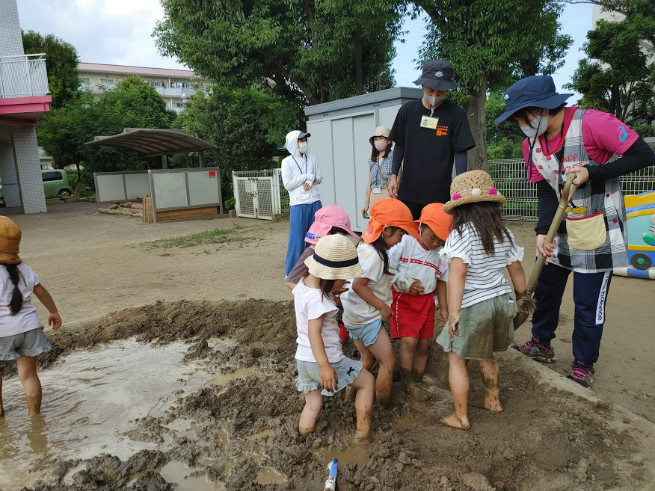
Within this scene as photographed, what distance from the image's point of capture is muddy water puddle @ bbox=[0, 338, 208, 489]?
2619mm

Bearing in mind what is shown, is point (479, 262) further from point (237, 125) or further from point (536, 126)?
point (237, 125)

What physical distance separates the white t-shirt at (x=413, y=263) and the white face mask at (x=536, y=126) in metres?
0.93

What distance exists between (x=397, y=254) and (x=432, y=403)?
941mm

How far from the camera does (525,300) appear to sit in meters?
2.68

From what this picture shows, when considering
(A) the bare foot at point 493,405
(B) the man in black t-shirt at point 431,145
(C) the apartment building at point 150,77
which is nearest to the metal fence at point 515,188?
(B) the man in black t-shirt at point 431,145

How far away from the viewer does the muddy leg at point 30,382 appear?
299cm

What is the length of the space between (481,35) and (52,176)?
25665 millimetres

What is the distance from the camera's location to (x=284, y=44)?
14969mm

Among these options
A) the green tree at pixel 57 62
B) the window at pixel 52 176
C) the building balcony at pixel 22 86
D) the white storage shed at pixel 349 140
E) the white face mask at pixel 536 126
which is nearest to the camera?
the white face mask at pixel 536 126

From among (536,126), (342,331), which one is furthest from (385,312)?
(536,126)

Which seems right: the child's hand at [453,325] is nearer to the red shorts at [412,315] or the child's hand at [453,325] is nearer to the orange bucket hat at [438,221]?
the red shorts at [412,315]

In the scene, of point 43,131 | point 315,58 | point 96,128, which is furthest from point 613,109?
point 43,131

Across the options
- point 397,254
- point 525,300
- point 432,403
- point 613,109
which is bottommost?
point 432,403

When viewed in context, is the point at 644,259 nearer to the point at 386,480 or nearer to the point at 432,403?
the point at 432,403
